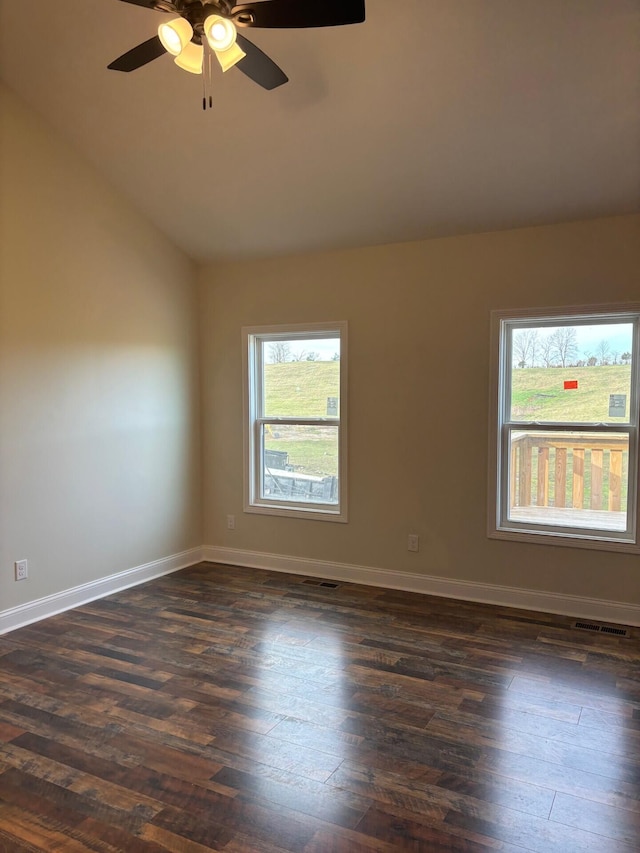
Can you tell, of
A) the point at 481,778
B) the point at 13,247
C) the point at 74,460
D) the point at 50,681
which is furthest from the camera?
the point at 74,460

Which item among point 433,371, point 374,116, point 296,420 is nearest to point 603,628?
point 433,371

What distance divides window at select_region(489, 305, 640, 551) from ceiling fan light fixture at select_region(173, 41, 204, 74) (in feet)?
7.95

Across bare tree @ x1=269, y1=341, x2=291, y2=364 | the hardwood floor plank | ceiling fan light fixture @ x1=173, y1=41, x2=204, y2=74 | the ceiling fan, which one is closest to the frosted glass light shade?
the ceiling fan

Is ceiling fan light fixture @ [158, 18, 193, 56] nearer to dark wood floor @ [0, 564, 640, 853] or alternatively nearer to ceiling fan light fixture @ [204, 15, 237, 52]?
ceiling fan light fixture @ [204, 15, 237, 52]

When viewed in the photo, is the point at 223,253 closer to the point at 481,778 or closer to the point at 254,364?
the point at 254,364

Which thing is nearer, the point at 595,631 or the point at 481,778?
the point at 481,778

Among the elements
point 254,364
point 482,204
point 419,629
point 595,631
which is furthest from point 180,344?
point 595,631

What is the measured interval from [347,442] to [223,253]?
183cm

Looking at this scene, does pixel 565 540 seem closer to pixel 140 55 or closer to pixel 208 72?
pixel 208 72

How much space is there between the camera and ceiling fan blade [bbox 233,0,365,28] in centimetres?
203

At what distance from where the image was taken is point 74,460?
3.98m

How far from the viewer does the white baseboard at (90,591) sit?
363 cm

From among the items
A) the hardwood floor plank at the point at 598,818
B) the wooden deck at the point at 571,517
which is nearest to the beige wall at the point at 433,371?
the wooden deck at the point at 571,517

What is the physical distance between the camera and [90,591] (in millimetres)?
4117
